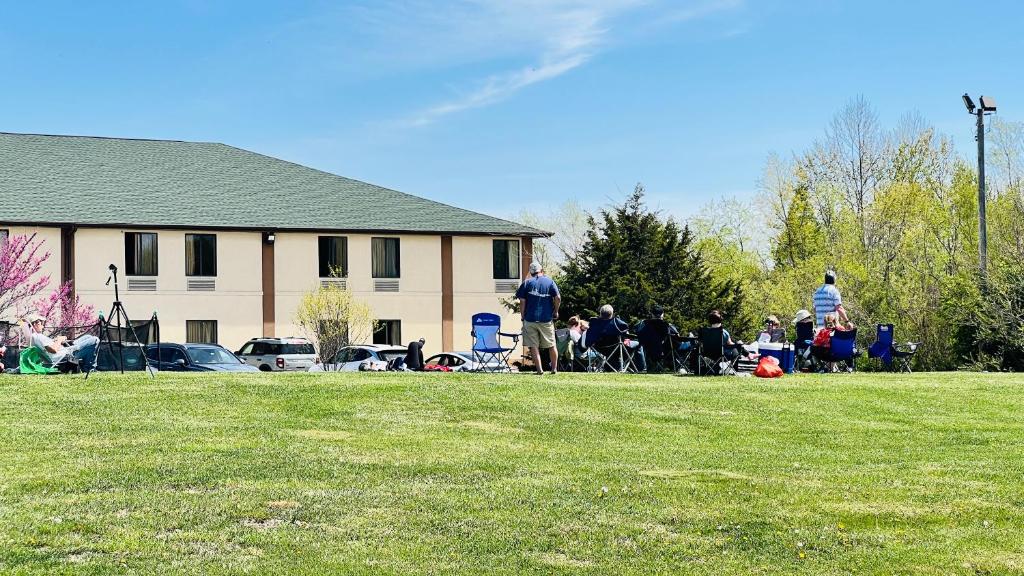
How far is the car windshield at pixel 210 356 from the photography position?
25.7m

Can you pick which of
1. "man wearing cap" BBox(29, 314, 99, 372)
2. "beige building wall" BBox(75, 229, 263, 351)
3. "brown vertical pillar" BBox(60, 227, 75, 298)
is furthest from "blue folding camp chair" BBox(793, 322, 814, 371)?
"brown vertical pillar" BBox(60, 227, 75, 298)

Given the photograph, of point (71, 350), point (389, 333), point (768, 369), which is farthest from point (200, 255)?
point (768, 369)

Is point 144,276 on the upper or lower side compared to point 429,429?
upper

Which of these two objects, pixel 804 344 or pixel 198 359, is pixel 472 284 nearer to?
pixel 198 359

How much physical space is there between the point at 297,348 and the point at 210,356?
859 centimetres

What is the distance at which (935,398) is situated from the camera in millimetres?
15562

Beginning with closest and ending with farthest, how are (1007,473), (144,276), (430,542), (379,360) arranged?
1. (430,542)
2. (1007,473)
3. (379,360)
4. (144,276)

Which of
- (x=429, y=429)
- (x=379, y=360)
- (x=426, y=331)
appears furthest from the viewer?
(x=426, y=331)

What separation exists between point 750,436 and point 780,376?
6.11 m

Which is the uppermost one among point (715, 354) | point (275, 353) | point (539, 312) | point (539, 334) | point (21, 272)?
point (21, 272)

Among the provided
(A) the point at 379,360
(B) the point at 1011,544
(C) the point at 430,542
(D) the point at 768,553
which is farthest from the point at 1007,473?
(A) the point at 379,360

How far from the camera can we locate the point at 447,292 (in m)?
43.5

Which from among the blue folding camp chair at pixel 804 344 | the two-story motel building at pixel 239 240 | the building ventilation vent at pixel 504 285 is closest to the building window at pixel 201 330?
the two-story motel building at pixel 239 240

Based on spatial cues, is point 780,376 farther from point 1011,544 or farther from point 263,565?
point 263,565
